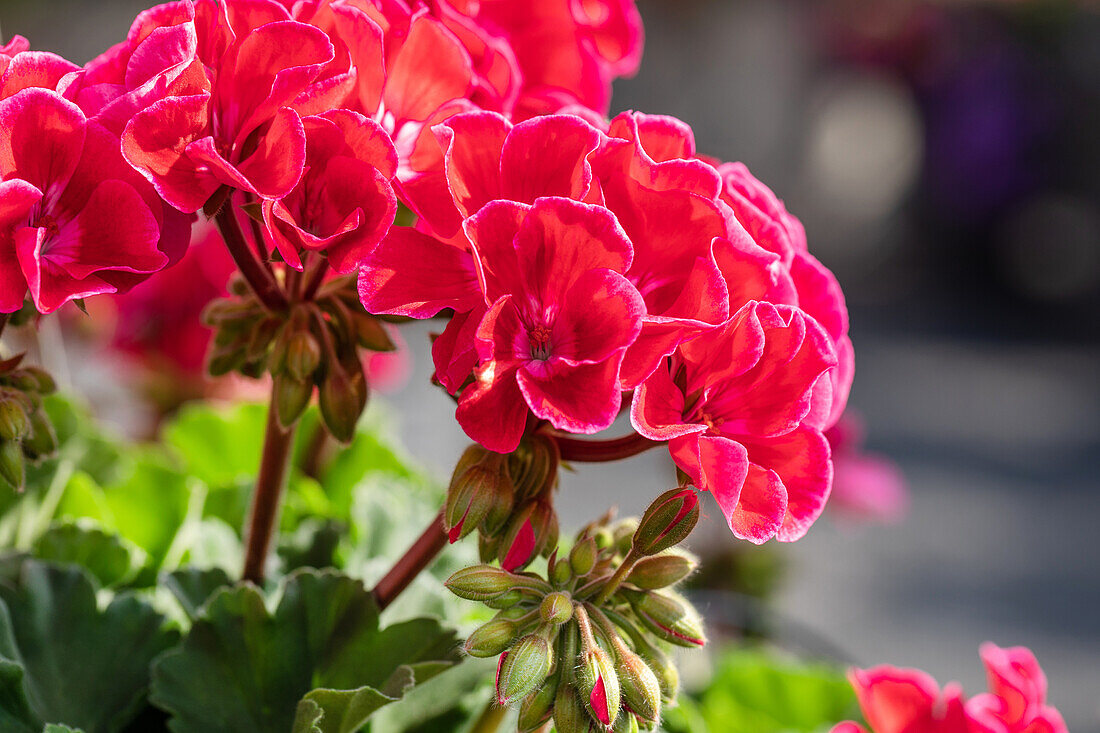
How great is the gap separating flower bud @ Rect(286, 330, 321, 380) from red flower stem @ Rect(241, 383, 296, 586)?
5 centimetres

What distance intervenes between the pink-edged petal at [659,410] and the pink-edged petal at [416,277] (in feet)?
0.22

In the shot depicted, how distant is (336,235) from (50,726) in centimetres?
23

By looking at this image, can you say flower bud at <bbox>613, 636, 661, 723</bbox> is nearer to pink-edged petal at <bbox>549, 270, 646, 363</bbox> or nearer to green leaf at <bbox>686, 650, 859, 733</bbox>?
pink-edged petal at <bbox>549, 270, 646, 363</bbox>

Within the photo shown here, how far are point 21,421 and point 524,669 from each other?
0.21m

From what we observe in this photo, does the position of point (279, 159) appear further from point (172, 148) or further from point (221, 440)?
point (221, 440)

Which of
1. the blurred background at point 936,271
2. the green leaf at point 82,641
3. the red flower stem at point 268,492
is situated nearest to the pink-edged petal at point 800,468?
the red flower stem at point 268,492

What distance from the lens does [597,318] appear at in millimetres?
369

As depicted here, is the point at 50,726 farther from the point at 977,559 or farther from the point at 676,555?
the point at 977,559

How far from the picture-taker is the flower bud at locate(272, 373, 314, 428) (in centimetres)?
45

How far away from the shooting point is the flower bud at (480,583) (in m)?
0.40

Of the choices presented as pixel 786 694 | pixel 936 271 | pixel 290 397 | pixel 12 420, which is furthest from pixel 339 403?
pixel 936 271

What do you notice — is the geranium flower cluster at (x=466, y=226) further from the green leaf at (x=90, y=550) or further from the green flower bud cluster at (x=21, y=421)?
the green leaf at (x=90, y=550)

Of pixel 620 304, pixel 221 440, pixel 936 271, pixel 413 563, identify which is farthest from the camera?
pixel 936 271

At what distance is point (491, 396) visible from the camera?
372 mm
